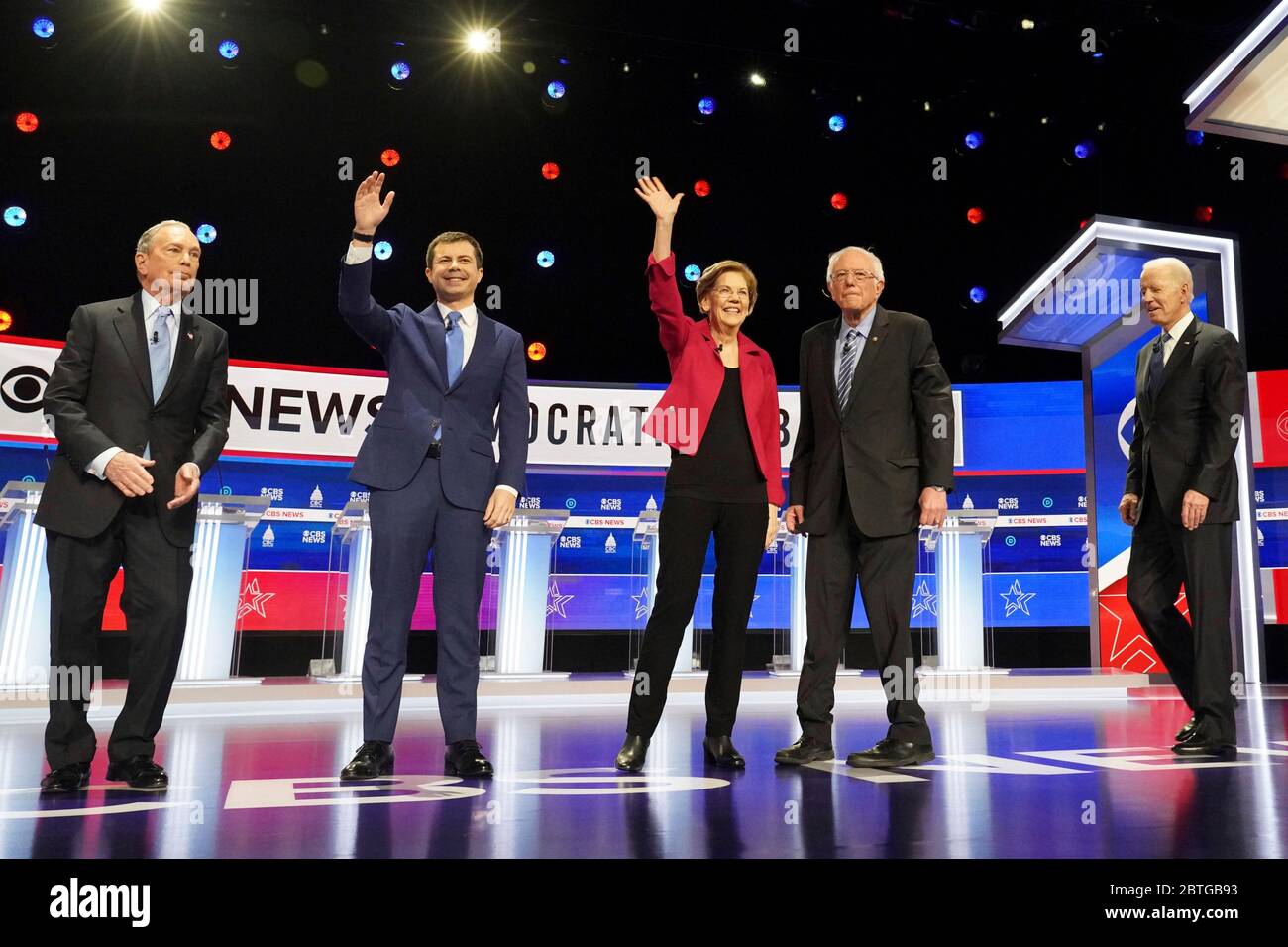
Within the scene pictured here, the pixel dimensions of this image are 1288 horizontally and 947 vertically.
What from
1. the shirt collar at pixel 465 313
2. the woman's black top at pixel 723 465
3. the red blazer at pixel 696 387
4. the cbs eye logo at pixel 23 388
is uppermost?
the cbs eye logo at pixel 23 388

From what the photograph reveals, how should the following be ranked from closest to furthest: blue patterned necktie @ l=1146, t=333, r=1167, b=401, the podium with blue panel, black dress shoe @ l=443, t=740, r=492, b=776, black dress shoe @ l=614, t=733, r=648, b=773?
1. black dress shoe @ l=443, t=740, r=492, b=776
2. black dress shoe @ l=614, t=733, r=648, b=773
3. blue patterned necktie @ l=1146, t=333, r=1167, b=401
4. the podium with blue panel

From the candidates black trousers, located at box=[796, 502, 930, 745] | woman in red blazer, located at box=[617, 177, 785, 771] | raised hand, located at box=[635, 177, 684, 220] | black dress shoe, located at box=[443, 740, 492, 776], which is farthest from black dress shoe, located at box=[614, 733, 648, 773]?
raised hand, located at box=[635, 177, 684, 220]

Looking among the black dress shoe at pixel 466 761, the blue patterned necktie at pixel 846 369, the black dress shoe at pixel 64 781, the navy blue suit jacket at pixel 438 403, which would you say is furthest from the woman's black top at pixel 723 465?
the black dress shoe at pixel 64 781

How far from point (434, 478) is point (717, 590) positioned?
866 mm

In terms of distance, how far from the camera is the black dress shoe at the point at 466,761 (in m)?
2.68

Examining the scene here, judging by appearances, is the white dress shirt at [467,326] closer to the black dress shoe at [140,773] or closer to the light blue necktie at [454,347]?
the light blue necktie at [454,347]

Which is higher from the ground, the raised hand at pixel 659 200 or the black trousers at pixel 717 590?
the raised hand at pixel 659 200

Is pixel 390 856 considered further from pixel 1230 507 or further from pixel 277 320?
pixel 277 320

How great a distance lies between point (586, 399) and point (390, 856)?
5.94 meters

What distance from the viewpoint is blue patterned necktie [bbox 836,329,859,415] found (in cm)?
311

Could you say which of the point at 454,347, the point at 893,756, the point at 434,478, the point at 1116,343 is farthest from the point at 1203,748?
the point at 1116,343

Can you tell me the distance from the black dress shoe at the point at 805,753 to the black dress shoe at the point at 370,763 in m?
1.06

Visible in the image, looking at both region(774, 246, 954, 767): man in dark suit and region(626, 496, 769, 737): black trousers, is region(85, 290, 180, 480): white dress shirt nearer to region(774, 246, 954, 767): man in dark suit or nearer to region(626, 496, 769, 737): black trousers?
region(626, 496, 769, 737): black trousers

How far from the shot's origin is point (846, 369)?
3.14 m
